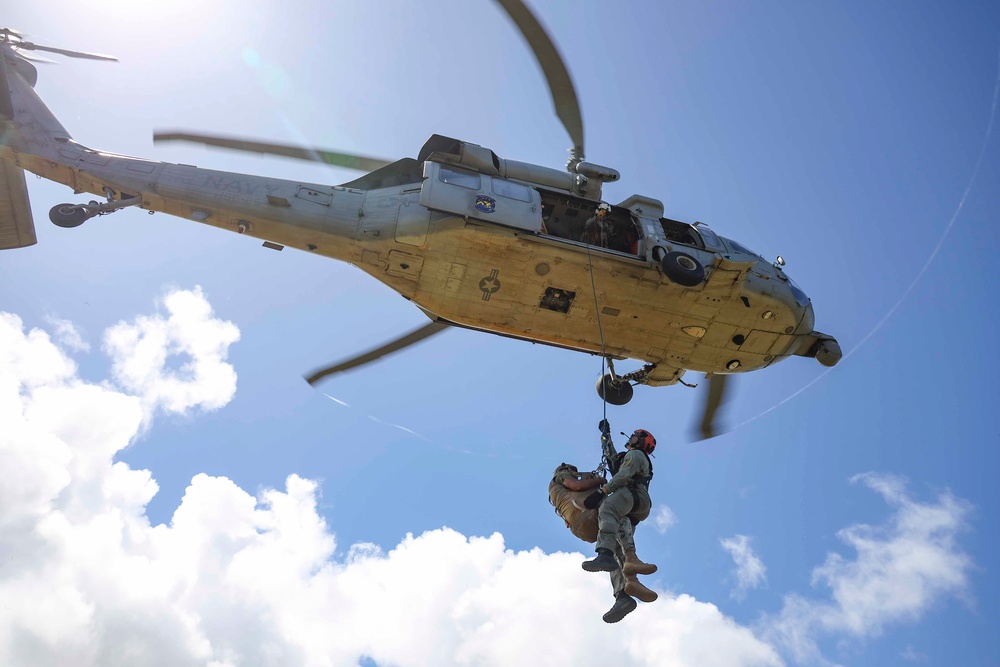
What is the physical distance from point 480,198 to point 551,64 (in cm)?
218

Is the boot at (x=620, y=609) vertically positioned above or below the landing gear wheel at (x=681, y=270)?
below

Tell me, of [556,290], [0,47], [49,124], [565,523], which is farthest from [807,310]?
[0,47]

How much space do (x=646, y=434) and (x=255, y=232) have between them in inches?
274

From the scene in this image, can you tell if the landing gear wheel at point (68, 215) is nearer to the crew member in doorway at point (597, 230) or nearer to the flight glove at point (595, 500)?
the crew member in doorway at point (597, 230)

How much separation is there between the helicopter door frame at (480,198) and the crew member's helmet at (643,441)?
13.5ft

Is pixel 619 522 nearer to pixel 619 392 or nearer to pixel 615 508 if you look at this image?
pixel 615 508

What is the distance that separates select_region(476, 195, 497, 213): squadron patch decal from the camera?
1095 centimetres

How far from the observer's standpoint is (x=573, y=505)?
7961 mm

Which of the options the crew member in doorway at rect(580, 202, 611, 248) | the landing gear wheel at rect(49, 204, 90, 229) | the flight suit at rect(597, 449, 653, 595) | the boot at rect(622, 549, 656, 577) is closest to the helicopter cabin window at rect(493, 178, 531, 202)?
the crew member in doorway at rect(580, 202, 611, 248)

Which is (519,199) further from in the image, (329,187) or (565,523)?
(565,523)

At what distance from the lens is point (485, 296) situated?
38.5 ft

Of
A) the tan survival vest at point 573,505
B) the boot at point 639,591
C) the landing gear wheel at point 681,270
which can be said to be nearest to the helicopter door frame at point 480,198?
the landing gear wheel at point 681,270

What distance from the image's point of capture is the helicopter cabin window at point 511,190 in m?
11.2

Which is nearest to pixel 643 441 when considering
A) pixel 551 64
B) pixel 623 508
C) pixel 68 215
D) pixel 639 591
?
pixel 623 508
